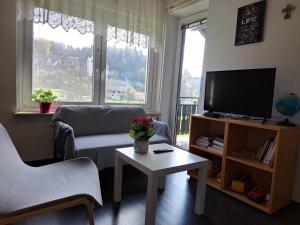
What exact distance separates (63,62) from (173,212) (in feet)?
7.47

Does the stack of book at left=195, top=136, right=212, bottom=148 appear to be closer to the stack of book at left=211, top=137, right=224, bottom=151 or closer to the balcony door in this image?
the stack of book at left=211, top=137, right=224, bottom=151

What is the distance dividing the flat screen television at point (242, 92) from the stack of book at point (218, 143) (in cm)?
32

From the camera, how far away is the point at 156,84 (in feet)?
12.4

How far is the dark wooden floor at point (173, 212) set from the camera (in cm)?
171

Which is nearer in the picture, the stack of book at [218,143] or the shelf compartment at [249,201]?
the shelf compartment at [249,201]

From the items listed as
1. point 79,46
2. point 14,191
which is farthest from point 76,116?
point 14,191

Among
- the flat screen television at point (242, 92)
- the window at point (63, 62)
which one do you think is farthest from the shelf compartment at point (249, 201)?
the window at point (63, 62)

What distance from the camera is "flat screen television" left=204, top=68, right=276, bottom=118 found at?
6.68 ft

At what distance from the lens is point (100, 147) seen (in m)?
2.27

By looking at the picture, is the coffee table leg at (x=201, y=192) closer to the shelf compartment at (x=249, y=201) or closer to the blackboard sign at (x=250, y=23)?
the shelf compartment at (x=249, y=201)

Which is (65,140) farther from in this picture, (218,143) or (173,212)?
(218,143)

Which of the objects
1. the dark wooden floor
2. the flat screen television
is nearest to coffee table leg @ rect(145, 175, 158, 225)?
the dark wooden floor

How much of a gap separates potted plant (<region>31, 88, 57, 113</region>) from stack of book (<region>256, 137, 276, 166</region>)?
2.41m

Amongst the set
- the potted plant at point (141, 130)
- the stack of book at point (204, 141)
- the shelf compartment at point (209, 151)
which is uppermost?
the potted plant at point (141, 130)
